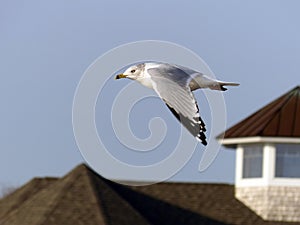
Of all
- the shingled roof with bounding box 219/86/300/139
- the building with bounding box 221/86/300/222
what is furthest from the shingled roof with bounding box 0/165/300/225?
the shingled roof with bounding box 219/86/300/139

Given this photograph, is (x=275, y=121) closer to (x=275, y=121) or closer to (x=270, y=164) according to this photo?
(x=275, y=121)

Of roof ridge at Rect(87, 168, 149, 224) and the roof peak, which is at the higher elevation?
the roof peak

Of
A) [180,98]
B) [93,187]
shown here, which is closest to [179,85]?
[180,98]

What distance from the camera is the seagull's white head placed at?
1493cm

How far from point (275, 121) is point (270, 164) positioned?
1.37 metres

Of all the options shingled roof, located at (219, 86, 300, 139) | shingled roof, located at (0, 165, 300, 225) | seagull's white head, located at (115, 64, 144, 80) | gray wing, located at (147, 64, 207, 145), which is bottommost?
shingled roof, located at (0, 165, 300, 225)

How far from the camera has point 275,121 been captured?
44.2 meters

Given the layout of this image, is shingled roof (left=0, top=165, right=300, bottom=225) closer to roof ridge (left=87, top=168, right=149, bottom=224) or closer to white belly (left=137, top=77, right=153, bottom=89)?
roof ridge (left=87, top=168, right=149, bottom=224)

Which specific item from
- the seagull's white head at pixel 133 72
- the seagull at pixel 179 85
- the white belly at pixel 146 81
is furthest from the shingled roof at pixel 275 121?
the white belly at pixel 146 81

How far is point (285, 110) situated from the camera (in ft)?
148

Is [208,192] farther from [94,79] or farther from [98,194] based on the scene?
[94,79]

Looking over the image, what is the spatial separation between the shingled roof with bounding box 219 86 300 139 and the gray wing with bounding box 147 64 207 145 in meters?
28.8

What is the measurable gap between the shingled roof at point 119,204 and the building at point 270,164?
48cm

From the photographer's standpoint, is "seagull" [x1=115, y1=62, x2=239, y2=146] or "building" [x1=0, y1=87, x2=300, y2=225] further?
"building" [x1=0, y1=87, x2=300, y2=225]
